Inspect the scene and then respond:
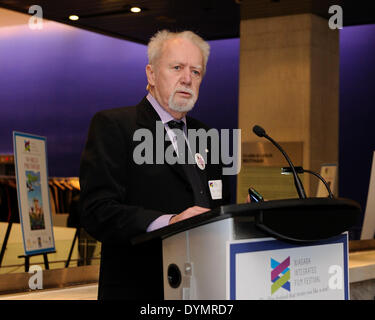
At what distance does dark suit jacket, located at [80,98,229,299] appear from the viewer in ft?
5.14

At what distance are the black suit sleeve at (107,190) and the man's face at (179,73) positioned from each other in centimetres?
20

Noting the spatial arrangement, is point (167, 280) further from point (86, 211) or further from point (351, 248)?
point (351, 248)

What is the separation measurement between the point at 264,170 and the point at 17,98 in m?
5.28

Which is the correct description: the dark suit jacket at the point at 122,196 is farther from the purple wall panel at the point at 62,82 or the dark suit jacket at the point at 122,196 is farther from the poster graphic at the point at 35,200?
the purple wall panel at the point at 62,82

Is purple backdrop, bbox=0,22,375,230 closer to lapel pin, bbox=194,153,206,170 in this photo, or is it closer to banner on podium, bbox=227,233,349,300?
lapel pin, bbox=194,153,206,170

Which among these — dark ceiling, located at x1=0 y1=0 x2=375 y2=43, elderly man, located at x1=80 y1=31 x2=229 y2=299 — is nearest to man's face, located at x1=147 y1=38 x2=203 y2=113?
elderly man, located at x1=80 y1=31 x2=229 y2=299

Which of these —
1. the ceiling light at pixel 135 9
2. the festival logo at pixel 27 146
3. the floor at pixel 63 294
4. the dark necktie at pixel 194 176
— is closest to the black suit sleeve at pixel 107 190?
the dark necktie at pixel 194 176

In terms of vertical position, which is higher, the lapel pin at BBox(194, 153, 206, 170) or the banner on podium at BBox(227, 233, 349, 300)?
the lapel pin at BBox(194, 153, 206, 170)

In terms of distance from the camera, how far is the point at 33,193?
15.5ft

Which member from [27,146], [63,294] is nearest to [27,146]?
[27,146]

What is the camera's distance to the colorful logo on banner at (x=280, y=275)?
1.27m

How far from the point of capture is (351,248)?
13.4ft

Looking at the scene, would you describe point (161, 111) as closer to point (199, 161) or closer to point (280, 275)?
point (199, 161)

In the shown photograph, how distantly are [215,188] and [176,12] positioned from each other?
552 centimetres
